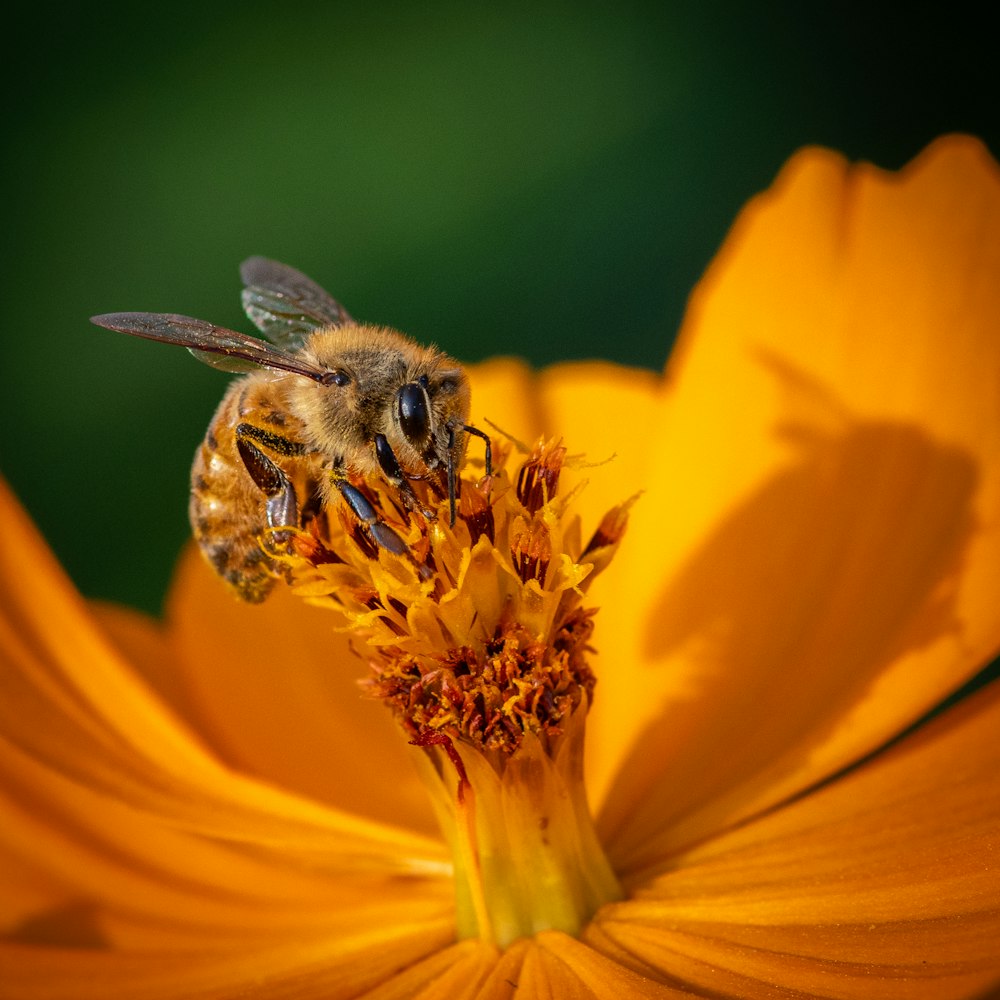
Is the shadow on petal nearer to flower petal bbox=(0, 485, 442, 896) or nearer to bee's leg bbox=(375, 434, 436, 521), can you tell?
flower petal bbox=(0, 485, 442, 896)

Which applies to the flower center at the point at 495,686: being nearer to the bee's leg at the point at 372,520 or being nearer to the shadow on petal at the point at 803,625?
the bee's leg at the point at 372,520

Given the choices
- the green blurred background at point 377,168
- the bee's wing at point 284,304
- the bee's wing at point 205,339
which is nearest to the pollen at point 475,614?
the bee's wing at point 205,339

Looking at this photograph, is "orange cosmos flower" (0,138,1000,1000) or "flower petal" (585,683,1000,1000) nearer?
"flower petal" (585,683,1000,1000)

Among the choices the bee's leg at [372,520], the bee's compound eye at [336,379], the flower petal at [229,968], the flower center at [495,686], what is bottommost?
the flower petal at [229,968]

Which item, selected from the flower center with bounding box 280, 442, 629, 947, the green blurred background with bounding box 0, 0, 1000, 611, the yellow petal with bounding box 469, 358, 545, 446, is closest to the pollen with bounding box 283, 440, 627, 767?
the flower center with bounding box 280, 442, 629, 947

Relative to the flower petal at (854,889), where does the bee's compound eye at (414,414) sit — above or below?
above

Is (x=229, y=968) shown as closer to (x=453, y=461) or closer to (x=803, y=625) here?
(x=453, y=461)

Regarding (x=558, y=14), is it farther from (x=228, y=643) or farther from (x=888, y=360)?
(x=228, y=643)
